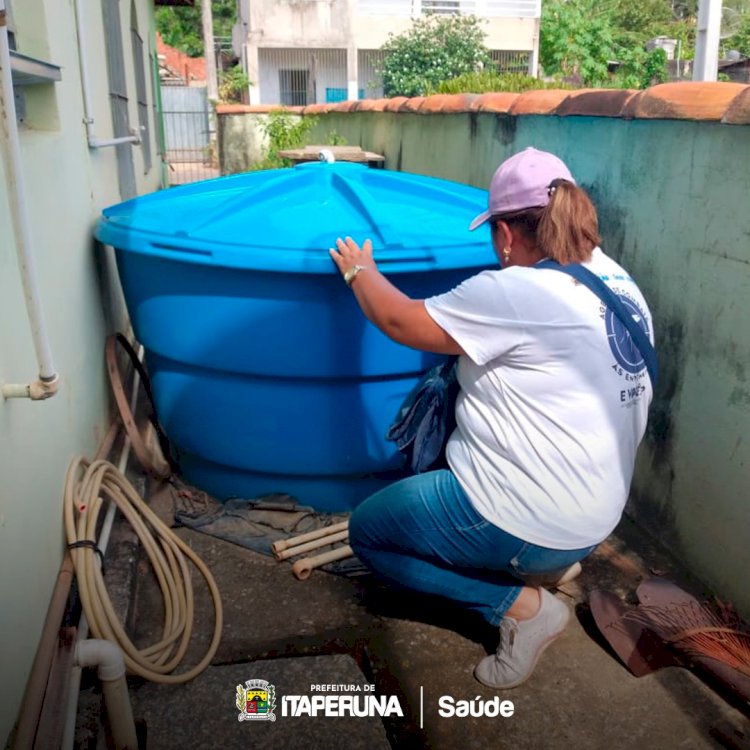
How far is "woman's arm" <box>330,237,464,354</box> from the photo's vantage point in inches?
77.5

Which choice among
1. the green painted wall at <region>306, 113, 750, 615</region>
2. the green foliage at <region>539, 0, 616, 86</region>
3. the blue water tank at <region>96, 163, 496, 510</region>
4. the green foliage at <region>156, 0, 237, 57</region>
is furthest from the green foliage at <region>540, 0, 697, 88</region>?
the green foliage at <region>156, 0, 237, 57</region>

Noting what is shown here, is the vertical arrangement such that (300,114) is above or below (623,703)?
above

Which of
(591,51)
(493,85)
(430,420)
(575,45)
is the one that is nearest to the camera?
(430,420)

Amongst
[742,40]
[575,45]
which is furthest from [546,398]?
[742,40]

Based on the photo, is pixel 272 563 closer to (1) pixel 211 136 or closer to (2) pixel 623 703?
(2) pixel 623 703

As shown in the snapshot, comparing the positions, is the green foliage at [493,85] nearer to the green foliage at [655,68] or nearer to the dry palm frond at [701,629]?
the dry palm frond at [701,629]

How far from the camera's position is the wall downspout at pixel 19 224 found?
1.52 metres

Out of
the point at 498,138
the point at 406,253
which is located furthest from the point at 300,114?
the point at 406,253

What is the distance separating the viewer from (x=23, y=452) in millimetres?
1818

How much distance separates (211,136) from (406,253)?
20051 millimetres

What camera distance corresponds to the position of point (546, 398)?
194cm

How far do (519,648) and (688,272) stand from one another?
1.33m

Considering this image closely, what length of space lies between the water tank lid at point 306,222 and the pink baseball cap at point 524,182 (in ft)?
1.69

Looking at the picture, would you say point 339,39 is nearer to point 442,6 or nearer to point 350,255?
point 442,6
